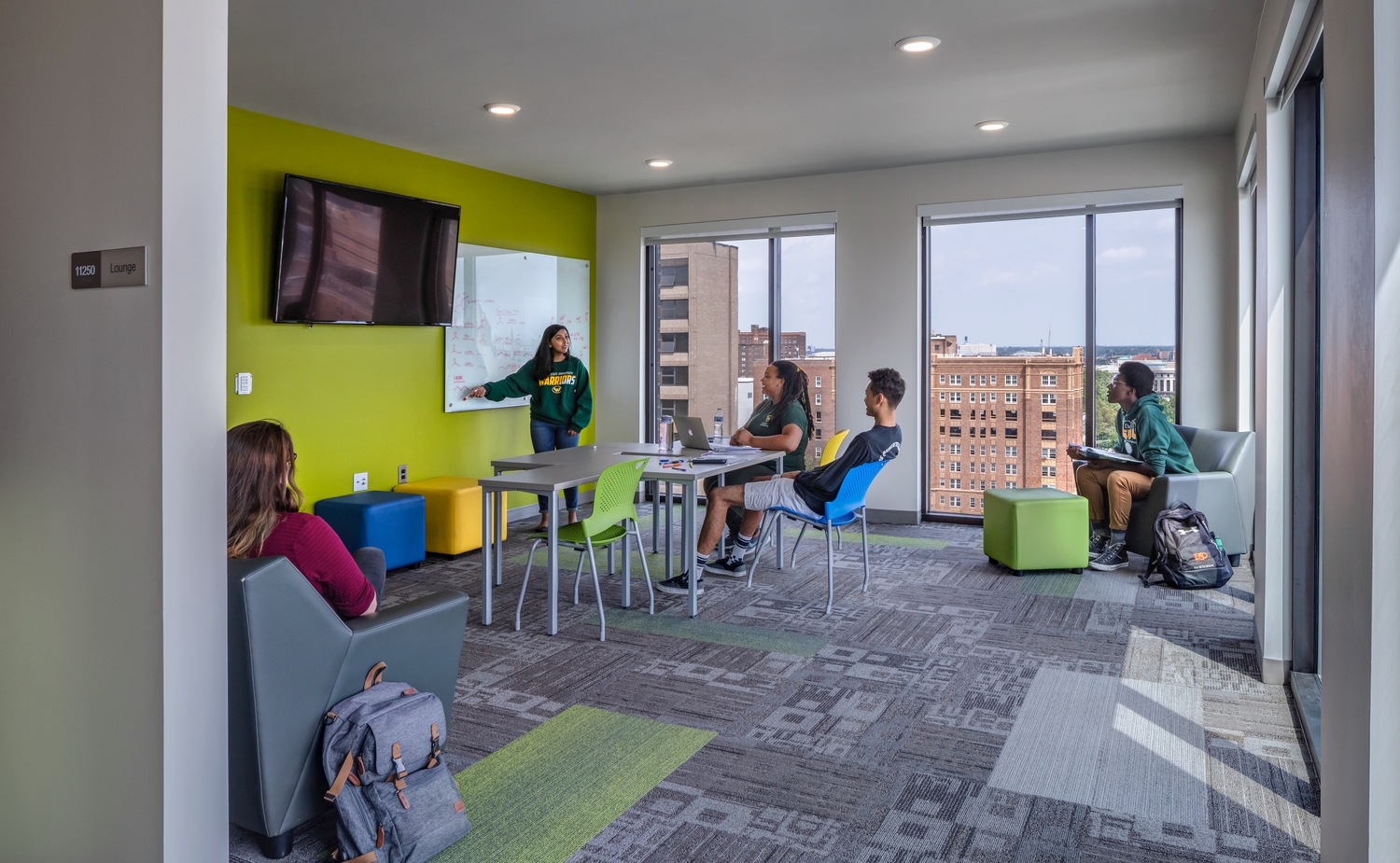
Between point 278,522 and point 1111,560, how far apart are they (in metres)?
4.74

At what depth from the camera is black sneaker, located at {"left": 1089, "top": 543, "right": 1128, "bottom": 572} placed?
5637 mm

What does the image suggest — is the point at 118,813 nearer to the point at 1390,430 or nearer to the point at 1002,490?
the point at 1390,430

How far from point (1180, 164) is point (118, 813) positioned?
21.9 ft

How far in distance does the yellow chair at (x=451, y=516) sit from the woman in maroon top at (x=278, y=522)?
3.40 m

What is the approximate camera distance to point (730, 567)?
5605mm

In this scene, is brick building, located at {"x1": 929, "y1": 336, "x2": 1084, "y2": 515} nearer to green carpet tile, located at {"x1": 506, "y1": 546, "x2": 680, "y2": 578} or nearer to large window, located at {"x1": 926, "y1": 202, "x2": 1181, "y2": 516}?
large window, located at {"x1": 926, "y1": 202, "x2": 1181, "y2": 516}

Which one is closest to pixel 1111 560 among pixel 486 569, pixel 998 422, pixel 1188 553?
pixel 1188 553

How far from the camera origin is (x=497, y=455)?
24.4 feet

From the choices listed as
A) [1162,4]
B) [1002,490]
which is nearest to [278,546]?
[1162,4]

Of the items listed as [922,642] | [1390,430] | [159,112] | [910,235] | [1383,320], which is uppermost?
[910,235]

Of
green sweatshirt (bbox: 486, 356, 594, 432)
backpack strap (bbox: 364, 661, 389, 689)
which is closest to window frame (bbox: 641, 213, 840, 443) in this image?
green sweatshirt (bbox: 486, 356, 594, 432)

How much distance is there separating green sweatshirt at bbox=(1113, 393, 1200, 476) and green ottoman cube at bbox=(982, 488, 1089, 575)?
50 centimetres

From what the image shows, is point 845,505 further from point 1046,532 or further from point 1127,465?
point 1127,465

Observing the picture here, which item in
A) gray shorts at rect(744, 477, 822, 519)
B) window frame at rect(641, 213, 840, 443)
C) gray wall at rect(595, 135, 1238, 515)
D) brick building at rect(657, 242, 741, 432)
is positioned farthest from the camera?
brick building at rect(657, 242, 741, 432)
